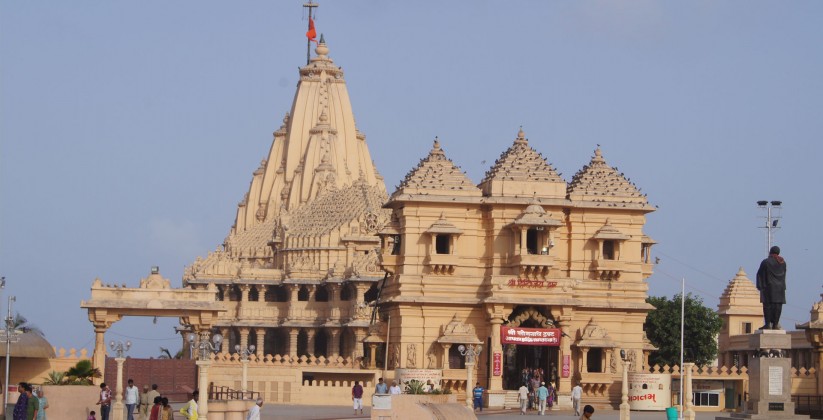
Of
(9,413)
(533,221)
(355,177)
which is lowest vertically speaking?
(9,413)


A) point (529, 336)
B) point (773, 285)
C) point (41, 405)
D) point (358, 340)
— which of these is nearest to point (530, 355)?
point (529, 336)

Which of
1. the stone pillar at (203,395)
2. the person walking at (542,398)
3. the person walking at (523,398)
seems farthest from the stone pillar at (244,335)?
the stone pillar at (203,395)

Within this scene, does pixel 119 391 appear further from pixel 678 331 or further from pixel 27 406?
pixel 678 331

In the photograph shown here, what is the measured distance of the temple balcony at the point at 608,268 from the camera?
206ft

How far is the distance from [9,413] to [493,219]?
23.3 meters

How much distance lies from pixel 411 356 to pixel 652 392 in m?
9.11

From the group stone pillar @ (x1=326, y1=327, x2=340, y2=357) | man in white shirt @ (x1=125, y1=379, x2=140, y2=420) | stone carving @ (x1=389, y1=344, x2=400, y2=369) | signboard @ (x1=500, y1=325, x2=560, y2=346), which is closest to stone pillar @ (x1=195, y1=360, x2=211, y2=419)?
man in white shirt @ (x1=125, y1=379, x2=140, y2=420)

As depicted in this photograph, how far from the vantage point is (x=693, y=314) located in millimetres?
86250

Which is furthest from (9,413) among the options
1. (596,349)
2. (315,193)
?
(315,193)

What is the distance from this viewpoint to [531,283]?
6116cm

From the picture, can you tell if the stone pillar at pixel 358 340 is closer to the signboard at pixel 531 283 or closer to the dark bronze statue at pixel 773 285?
the signboard at pixel 531 283

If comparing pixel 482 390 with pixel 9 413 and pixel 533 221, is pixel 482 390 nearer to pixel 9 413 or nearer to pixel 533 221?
pixel 533 221

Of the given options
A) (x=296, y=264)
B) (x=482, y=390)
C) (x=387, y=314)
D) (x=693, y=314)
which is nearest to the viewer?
(x=482, y=390)

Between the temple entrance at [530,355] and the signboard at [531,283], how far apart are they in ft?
3.30
